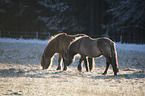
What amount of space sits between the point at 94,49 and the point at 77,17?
17.1 metres

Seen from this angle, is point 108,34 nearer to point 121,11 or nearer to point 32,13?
point 121,11

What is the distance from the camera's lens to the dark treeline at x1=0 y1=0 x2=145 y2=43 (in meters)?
22.5

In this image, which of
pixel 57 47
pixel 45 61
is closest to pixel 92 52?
pixel 57 47

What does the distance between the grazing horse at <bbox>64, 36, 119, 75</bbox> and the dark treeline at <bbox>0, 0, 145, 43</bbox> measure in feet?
43.7

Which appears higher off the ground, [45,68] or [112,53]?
[112,53]

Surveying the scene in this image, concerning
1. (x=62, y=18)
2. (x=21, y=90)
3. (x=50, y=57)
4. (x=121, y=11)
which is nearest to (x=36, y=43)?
(x=62, y=18)

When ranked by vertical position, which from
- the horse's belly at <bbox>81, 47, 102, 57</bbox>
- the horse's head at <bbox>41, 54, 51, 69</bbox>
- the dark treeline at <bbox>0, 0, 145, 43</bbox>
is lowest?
the horse's head at <bbox>41, 54, 51, 69</bbox>

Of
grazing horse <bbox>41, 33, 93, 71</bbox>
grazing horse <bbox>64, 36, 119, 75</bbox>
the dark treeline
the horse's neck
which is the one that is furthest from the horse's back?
the dark treeline

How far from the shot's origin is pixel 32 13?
2705cm

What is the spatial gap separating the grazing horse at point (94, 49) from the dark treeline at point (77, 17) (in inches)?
525

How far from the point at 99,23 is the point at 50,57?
15.3m

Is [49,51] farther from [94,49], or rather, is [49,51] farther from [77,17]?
[77,17]

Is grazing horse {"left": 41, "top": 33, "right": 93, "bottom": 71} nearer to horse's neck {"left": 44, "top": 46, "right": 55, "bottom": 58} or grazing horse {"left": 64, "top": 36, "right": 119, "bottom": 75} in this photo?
horse's neck {"left": 44, "top": 46, "right": 55, "bottom": 58}

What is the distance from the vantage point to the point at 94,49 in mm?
8672
